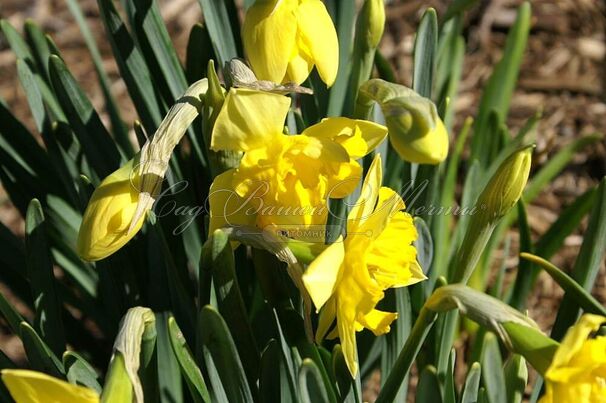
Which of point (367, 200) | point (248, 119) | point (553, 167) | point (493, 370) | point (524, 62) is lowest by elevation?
point (553, 167)

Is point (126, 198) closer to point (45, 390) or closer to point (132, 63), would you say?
point (45, 390)

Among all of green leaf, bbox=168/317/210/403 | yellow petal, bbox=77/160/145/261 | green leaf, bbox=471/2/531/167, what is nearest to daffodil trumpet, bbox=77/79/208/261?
yellow petal, bbox=77/160/145/261

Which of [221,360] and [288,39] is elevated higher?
[288,39]

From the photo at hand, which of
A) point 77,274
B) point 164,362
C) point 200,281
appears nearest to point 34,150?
point 77,274

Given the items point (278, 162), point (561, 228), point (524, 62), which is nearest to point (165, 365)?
point (278, 162)

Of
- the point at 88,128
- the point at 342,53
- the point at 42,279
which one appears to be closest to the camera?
the point at 42,279

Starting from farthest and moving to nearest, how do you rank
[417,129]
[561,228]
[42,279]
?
[561,228], [42,279], [417,129]
